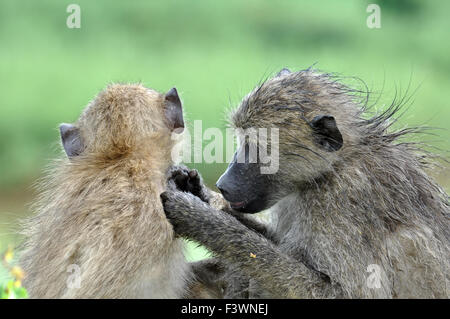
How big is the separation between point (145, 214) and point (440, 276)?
4.65 feet

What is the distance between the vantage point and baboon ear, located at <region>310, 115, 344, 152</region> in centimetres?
392

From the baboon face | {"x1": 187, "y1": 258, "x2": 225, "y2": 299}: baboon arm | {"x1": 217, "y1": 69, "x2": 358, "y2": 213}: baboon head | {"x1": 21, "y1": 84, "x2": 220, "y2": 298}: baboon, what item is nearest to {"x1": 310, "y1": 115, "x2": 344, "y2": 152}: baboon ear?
{"x1": 217, "y1": 69, "x2": 358, "y2": 213}: baboon head

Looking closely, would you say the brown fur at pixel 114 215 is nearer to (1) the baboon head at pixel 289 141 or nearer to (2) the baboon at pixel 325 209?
(2) the baboon at pixel 325 209

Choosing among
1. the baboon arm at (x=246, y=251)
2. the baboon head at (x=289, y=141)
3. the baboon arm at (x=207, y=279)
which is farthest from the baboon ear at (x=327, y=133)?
the baboon arm at (x=207, y=279)

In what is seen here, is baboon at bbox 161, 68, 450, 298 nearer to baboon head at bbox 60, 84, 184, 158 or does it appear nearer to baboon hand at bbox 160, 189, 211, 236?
baboon hand at bbox 160, 189, 211, 236

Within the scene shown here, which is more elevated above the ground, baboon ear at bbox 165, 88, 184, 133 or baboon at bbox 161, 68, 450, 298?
baboon ear at bbox 165, 88, 184, 133

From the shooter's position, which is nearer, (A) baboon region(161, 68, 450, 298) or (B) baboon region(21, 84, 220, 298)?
(B) baboon region(21, 84, 220, 298)

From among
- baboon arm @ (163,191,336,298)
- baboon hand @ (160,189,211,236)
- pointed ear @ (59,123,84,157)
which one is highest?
pointed ear @ (59,123,84,157)

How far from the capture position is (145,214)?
3586mm

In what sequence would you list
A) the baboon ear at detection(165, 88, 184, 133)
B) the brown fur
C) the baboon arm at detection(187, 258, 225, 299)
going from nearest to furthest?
the brown fur, the baboon arm at detection(187, 258, 225, 299), the baboon ear at detection(165, 88, 184, 133)

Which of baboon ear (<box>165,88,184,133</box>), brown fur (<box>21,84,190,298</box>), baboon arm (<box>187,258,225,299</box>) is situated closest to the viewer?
brown fur (<box>21,84,190,298</box>)
